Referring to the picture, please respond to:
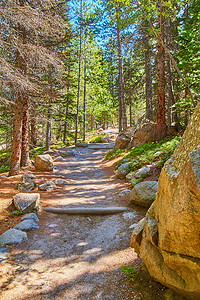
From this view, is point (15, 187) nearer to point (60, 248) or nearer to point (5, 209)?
point (5, 209)

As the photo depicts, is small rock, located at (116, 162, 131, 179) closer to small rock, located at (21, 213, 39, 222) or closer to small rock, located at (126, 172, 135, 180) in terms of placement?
small rock, located at (126, 172, 135, 180)

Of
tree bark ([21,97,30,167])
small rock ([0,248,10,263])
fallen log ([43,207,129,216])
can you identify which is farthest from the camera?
tree bark ([21,97,30,167])

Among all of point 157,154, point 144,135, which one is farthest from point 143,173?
point 144,135

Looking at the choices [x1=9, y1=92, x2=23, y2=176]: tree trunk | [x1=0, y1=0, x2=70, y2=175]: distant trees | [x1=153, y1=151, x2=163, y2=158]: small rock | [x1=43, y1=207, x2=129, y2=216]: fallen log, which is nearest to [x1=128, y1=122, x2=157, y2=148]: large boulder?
[x1=153, y1=151, x2=163, y2=158]: small rock

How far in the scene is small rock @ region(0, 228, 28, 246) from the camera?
444 cm

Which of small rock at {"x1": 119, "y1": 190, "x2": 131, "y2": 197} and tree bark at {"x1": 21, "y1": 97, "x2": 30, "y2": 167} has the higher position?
tree bark at {"x1": 21, "y1": 97, "x2": 30, "y2": 167}

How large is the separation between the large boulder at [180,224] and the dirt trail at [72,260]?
2.55ft

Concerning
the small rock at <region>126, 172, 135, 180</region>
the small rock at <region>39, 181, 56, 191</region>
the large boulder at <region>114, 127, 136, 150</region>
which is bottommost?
the small rock at <region>39, 181, 56, 191</region>

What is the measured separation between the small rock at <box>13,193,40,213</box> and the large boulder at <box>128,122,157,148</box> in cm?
911

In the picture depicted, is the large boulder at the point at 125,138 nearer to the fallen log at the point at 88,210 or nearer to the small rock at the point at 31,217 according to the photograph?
the fallen log at the point at 88,210

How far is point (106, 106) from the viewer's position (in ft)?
95.7

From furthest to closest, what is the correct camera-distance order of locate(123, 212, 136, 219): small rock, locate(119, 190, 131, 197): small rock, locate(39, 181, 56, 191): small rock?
locate(39, 181, 56, 191): small rock → locate(119, 190, 131, 197): small rock → locate(123, 212, 136, 219): small rock

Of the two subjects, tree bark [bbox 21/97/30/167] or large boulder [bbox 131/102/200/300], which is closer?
large boulder [bbox 131/102/200/300]

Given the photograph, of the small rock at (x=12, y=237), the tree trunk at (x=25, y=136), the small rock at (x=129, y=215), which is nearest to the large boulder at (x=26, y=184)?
the small rock at (x=12, y=237)
